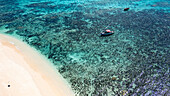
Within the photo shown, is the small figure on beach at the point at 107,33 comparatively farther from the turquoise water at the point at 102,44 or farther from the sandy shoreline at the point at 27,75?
the sandy shoreline at the point at 27,75

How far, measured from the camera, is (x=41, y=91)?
1852 centimetres

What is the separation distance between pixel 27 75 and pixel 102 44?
692 inches

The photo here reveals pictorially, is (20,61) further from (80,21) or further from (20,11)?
(20,11)

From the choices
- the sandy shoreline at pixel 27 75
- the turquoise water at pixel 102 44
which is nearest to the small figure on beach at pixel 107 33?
the turquoise water at pixel 102 44

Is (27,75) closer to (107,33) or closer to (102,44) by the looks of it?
(102,44)

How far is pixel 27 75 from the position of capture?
825 inches

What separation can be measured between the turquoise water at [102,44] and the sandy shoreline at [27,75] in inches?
65.9

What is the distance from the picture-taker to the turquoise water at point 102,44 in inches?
787

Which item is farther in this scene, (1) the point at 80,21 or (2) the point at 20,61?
(1) the point at 80,21

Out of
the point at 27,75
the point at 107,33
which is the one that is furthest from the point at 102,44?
the point at 27,75

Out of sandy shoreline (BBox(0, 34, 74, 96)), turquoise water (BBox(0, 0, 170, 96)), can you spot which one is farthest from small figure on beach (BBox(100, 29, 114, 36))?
sandy shoreline (BBox(0, 34, 74, 96))

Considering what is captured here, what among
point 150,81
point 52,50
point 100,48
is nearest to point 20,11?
point 52,50

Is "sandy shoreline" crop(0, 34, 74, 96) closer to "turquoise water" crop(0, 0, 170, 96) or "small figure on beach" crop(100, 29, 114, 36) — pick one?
"turquoise water" crop(0, 0, 170, 96)

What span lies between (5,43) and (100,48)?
23353 mm
